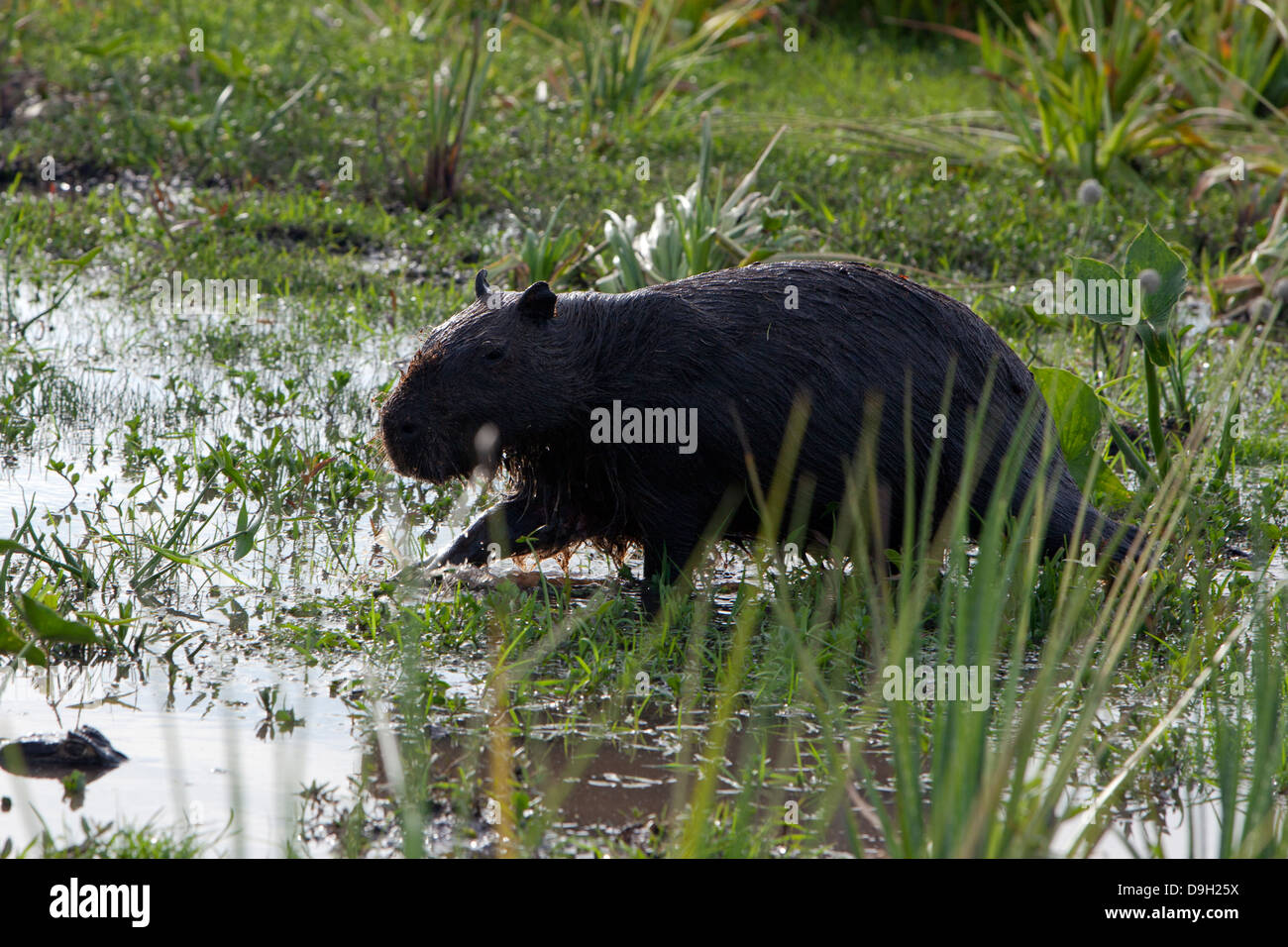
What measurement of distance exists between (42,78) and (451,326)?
→ 5.97 m

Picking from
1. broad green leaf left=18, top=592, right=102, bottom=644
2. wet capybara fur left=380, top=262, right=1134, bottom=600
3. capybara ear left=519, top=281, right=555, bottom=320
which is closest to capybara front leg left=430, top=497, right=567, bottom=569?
wet capybara fur left=380, top=262, right=1134, bottom=600

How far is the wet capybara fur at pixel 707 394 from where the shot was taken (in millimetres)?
3789

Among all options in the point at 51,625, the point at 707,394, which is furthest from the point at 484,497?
the point at 51,625

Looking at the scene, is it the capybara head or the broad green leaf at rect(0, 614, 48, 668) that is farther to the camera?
the capybara head

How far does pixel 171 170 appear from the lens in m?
7.93

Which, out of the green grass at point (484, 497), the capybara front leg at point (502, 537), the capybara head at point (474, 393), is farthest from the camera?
the capybara front leg at point (502, 537)

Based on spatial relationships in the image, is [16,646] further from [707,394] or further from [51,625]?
[707,394]

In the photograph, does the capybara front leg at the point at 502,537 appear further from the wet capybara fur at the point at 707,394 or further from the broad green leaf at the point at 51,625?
the broad green leaf at the point at 51,625

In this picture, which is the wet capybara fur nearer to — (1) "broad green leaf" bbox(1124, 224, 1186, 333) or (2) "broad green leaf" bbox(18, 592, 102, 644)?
(1) "broad green leaf" bbox(1124, 224, 1186, 333)

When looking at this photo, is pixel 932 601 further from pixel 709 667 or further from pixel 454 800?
pixel 454 800

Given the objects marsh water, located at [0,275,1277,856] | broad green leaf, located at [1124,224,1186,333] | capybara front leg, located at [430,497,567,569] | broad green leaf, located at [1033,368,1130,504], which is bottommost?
marsh water, located at [0,275,1277,856]

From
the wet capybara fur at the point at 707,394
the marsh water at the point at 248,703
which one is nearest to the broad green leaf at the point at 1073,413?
the wet capybara fur at the point at 707,394

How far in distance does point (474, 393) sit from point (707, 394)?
600 millimetres

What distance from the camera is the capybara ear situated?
379 centimetres
